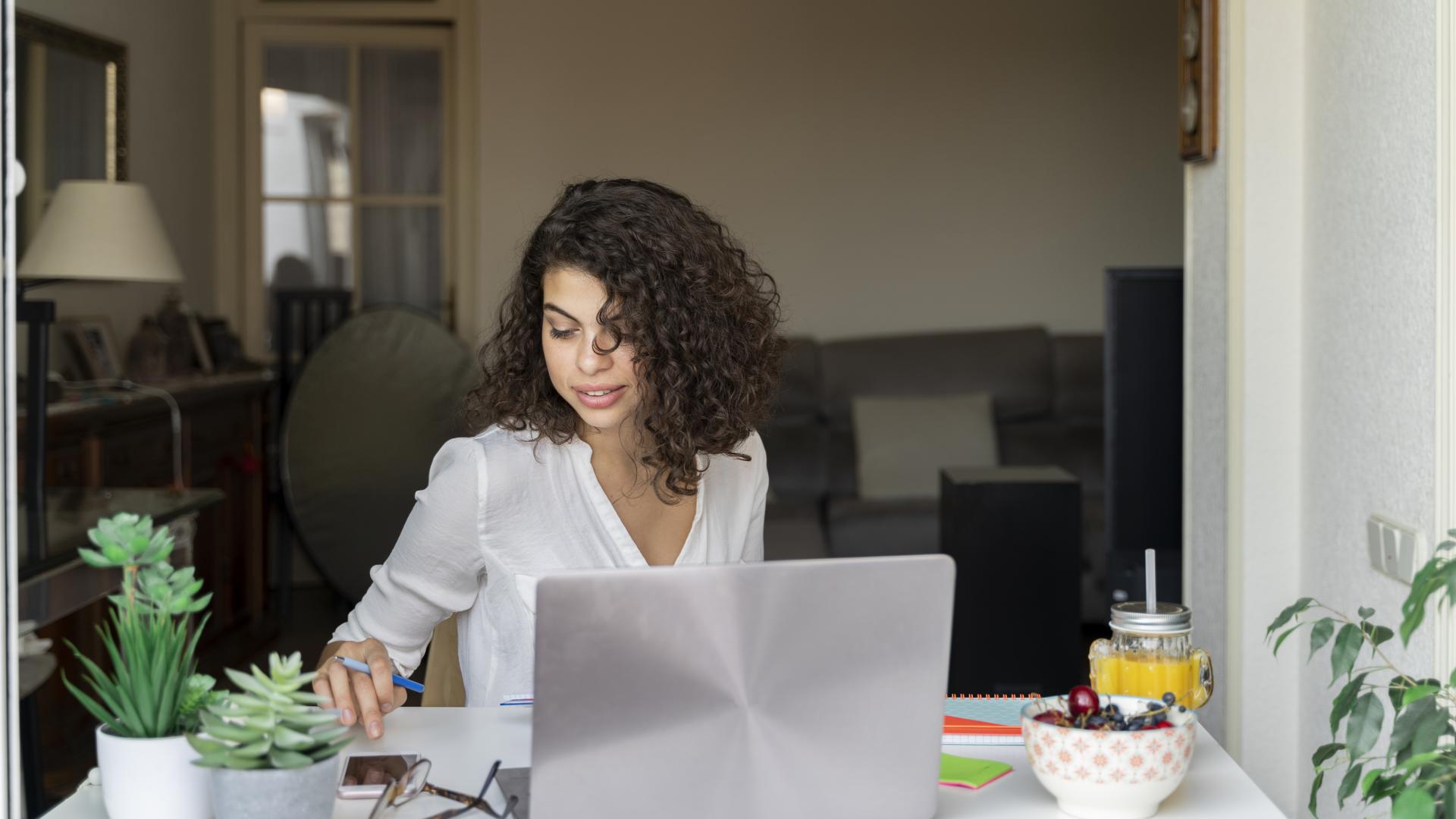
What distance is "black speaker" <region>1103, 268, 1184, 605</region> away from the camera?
2.71 meters

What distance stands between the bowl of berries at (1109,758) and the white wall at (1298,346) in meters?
0.66

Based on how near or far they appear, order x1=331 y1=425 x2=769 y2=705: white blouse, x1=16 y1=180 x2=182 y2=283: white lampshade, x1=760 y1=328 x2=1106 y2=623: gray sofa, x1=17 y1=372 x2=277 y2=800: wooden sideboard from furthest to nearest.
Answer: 1. x1=760 y1=328 x2=1106 y2=623: gray sofa
2. x1=17 y1=372 x2=277 y2=800: wooden sideboard
3. x1=16 y1=180 x2=182 y2=283: white lampshade
4. x1=331 y1=425 x2=769 y2=705: white blouse

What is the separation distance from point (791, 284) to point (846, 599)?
198 inches

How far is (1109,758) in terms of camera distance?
109 cm

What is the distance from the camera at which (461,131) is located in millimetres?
5961

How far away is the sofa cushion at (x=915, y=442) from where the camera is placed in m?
5.29

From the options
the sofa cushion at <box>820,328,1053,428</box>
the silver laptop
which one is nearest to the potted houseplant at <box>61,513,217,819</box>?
the silver laptop

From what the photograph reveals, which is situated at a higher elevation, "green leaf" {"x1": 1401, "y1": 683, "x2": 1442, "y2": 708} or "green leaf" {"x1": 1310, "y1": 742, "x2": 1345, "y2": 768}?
"green leaf" {"x1": 1401, "y1": 683, "x2": 1442, "y2": 708}

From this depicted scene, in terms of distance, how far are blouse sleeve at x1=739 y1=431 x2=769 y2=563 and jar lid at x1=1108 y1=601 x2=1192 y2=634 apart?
0.65 meters

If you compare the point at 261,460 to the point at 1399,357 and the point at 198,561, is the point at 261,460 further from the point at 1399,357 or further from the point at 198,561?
the point at 1399,357

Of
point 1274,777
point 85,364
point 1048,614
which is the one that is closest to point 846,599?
point 1274,777

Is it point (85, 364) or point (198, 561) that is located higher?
point (85, 364)

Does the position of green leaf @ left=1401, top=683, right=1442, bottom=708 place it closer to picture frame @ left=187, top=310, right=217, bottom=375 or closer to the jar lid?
the jar lid

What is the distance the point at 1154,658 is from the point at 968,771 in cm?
20
